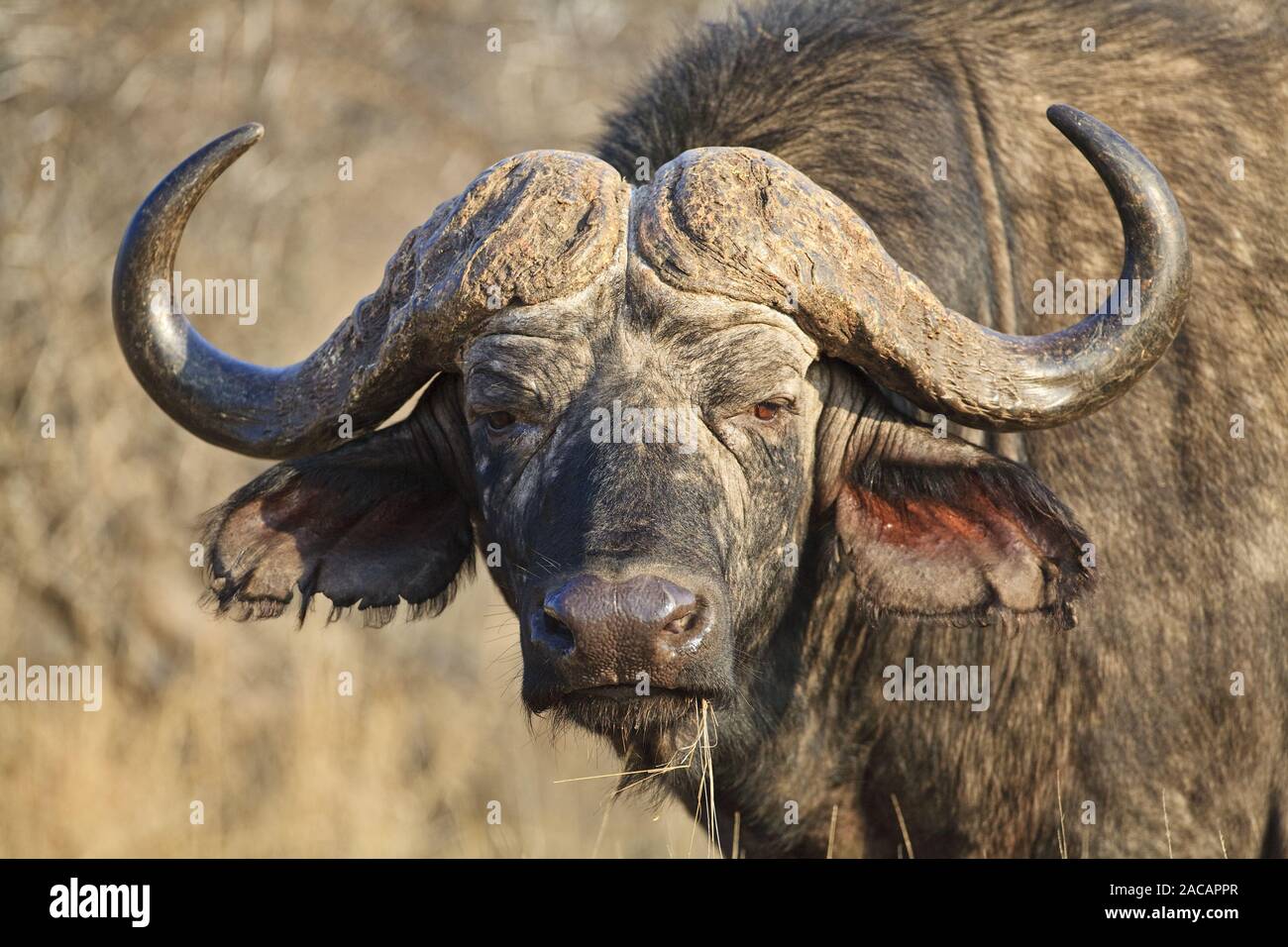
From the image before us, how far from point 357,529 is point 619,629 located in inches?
61.0

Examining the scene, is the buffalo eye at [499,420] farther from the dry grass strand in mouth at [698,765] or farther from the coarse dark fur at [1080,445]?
the coarse dark fur at [1080,445]

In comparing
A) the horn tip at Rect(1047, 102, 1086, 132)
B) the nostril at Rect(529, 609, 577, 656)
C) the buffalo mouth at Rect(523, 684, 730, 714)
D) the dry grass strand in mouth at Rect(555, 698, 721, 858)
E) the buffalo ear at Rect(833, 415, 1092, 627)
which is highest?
the horn tip at Rect(1047, 102, 1086, 132)

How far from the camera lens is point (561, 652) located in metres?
3.61

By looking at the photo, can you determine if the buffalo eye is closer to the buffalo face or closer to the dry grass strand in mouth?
the buffalo face

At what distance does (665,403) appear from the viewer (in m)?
4.01

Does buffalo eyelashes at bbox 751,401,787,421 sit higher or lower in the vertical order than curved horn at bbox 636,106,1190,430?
lower

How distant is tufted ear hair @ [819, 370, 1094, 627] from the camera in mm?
4191

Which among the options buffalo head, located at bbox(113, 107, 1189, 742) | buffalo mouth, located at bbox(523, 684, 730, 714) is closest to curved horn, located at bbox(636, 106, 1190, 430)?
buffalo head, located at bbox(113, 107, 1189, 742)

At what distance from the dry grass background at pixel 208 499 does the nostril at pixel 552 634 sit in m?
5.03

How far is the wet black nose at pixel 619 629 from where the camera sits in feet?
11.5

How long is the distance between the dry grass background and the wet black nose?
508 centimetres

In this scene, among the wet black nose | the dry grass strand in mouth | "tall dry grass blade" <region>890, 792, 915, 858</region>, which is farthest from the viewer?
"tall dry grass blade" <region>890, 792, 915, 858</region>

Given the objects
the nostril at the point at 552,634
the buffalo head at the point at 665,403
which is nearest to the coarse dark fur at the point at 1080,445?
the buffalo head at the point at 665,403

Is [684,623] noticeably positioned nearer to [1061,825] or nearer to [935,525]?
[935,525]
